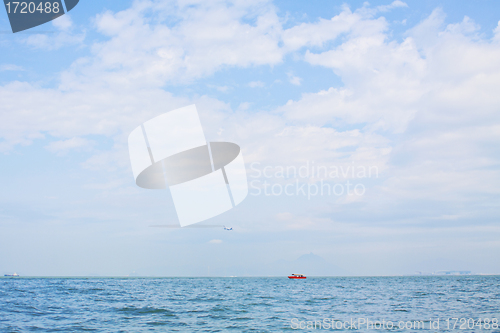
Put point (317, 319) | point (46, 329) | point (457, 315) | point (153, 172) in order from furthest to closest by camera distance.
Result: point (457, 315) < point (317, 319) < point (46, 329) < point (153, 172)

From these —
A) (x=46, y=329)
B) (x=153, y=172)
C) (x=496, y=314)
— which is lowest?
(x=496, y=314)

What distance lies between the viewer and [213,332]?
75.4ft

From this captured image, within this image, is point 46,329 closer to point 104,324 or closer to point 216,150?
point 104,324

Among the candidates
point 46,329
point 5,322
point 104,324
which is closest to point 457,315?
point 104,324

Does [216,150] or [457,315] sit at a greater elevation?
[216,150]

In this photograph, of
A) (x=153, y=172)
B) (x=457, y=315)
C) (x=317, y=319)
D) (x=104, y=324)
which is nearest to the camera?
(x=153, y=172)

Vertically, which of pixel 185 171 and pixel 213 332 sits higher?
pixel 185 171

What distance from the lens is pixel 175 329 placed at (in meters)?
23.9

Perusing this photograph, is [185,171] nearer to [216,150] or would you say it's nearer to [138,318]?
[216,150]

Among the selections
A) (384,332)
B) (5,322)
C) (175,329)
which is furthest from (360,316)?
(5,322)

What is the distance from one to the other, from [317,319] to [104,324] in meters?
16.5

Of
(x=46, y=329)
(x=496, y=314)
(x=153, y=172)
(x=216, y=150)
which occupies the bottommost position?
(x=496, y=314)

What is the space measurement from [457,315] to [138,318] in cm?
2742

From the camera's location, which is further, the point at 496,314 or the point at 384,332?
the point at 496,314
